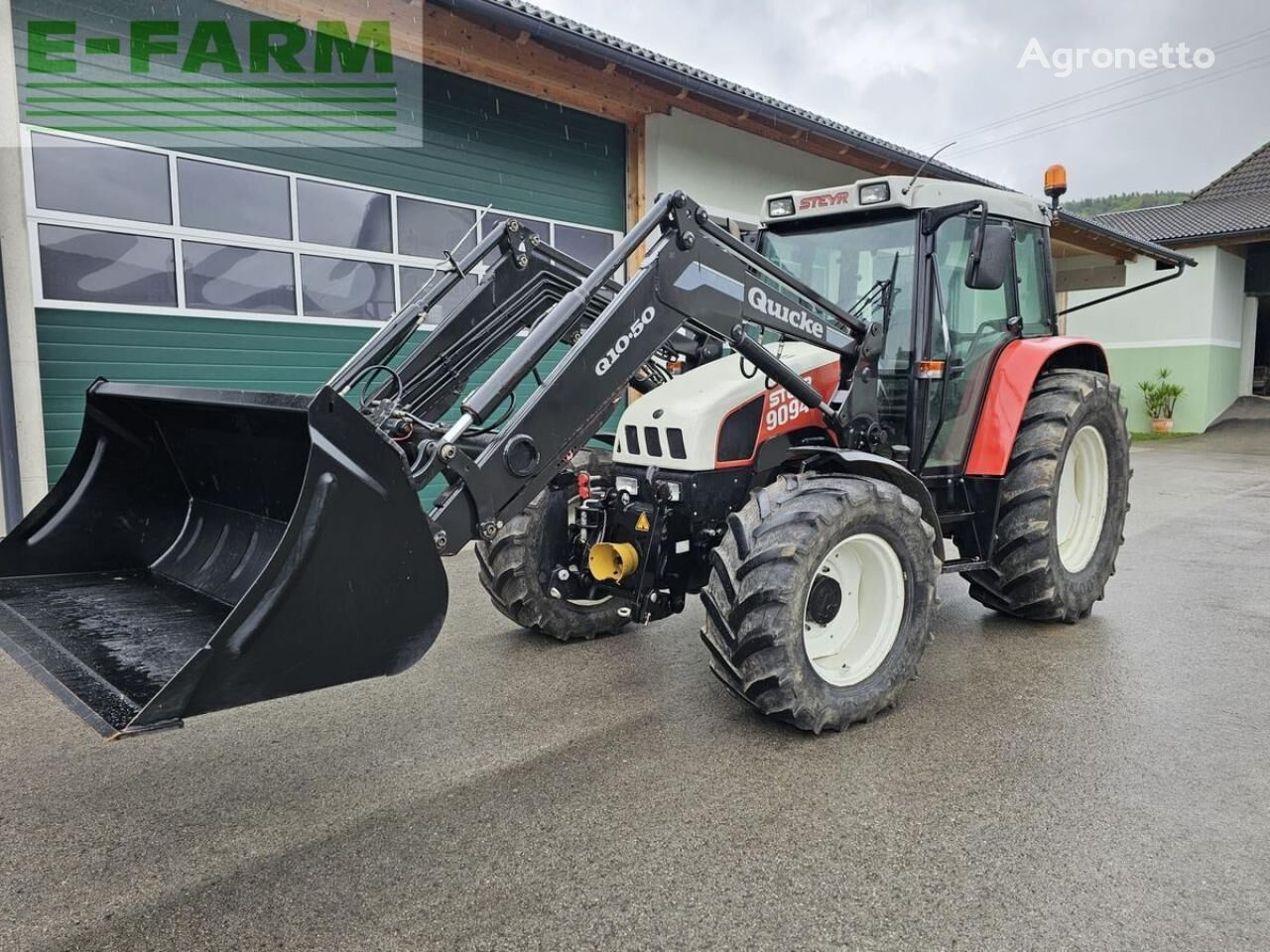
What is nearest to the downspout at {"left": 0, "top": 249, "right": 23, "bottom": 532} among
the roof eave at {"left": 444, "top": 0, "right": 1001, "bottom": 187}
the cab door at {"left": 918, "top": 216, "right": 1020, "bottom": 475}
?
the roof eave at {"left": 444, "top": 0, "right": 1001, "bottom": 187}

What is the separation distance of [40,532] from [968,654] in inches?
162

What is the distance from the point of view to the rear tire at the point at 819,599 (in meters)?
3.23

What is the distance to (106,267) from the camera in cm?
616

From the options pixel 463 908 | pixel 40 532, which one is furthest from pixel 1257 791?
pixel 40 532

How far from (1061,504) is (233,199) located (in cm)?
615

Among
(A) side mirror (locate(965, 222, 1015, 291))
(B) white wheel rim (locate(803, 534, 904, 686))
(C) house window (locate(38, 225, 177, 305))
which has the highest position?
(C) house window (locate(38, 225, 177, 305))

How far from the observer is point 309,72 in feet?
23.4

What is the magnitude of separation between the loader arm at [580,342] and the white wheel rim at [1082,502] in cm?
199

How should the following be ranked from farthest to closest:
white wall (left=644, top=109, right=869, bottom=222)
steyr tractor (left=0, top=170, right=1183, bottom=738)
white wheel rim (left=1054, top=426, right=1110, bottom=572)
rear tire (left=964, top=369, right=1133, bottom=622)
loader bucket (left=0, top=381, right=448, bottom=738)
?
white wall (left=644, top=109, right=869, bottom=222) < white wheel rim (left=1054, top=426, right=1110, bottom=572) < rear tire (left=964, top=369, right=1133, bottom=622) < steyr tractor (left=0, top=170, right=1183, bottom=738) < loader bucket (left=0, top=381, right=448, bottom=738)

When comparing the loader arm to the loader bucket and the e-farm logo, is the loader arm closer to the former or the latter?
the loader bucket

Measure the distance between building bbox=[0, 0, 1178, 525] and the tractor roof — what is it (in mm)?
2479

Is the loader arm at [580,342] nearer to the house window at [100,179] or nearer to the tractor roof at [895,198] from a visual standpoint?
the tractor roof at [895,198]

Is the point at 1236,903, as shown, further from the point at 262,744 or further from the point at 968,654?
the point at 262,744

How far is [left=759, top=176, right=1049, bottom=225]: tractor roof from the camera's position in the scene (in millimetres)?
4086
